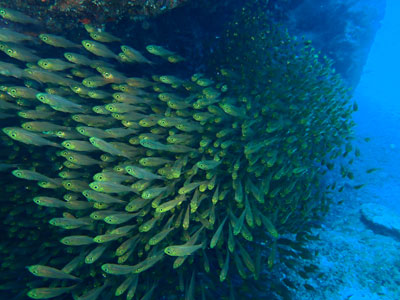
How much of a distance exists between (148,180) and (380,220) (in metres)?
7.43

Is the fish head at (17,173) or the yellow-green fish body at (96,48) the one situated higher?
the yellow-green fish body at (96,48)

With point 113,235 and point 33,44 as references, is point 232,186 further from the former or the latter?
point 33,44

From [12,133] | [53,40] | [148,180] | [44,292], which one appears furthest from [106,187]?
[53,40]

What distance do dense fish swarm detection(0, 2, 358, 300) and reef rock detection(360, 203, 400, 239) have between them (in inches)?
154

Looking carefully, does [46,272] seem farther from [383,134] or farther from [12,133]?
[383,134]

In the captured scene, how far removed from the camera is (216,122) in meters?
4.25

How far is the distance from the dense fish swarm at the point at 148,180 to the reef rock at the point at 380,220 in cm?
392

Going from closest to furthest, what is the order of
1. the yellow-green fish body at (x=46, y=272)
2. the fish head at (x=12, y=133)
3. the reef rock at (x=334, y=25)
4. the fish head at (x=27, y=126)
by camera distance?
1. the yellow-green fish body at (x=46, y=272)
2. the fish head at (x=12, y=133)
3. the fish head at (x=27, y=126)
4. the reef rock at (x=334, y=25)

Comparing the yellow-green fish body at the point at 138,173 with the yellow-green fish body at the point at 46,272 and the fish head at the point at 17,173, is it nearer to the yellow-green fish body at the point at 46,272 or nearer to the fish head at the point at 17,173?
the fish head at the point at 17,173

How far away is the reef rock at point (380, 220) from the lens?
7090mm

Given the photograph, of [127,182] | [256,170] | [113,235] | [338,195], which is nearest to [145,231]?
[113,235]

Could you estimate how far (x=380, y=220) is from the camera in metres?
7.30

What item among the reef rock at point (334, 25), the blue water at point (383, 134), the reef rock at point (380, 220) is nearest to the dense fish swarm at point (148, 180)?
the reef rock at point (380, 220)

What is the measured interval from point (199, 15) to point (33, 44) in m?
4.29
